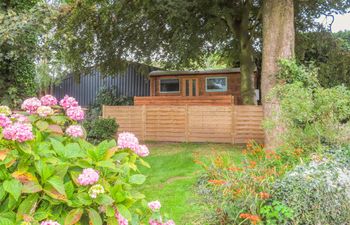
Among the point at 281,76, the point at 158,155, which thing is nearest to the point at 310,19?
the point at 281,76

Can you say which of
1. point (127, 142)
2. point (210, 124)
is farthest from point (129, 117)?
point (127, 142)

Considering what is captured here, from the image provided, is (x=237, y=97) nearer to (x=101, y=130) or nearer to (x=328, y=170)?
(x=101, y=130)

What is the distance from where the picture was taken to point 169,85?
1869 cm

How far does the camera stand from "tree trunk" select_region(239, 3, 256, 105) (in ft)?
43.3

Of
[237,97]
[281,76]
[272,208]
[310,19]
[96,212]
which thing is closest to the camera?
[96,212]

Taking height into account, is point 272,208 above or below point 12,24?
below

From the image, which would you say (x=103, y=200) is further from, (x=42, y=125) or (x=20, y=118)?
(x=20, y=118)

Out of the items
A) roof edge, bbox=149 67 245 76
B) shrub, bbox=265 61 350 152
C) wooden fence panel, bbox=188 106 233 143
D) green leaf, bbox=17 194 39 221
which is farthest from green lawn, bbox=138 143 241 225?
roof edge, bbox=149 67 245 76

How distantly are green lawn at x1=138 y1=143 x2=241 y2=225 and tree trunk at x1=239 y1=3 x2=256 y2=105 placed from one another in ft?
9.33

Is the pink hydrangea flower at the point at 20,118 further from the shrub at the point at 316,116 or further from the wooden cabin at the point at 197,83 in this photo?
the wooden cabin at the point at 197,83

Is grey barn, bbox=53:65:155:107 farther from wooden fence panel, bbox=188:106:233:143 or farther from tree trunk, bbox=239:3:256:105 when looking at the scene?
wooden fence panel, bbox=188:106:233:143

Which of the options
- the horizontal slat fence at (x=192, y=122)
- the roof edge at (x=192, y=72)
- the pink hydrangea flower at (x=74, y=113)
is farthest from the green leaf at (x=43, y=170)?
the roof edge at (x=192, y=72)

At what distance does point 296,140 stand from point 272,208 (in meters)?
3.25

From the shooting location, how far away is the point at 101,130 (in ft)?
38.3
